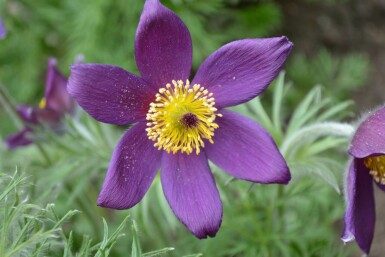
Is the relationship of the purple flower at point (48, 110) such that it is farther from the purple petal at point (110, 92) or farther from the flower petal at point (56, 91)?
the purple petal at point (110, 92)

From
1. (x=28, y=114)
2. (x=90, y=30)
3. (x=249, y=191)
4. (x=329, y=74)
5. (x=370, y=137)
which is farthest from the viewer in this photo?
(x=329, y=74)

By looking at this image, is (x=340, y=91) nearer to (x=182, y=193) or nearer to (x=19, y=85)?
(x=19, y=85)

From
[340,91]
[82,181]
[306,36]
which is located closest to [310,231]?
[82,181]

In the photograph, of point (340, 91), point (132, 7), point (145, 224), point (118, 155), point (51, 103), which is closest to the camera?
point (118, 155)

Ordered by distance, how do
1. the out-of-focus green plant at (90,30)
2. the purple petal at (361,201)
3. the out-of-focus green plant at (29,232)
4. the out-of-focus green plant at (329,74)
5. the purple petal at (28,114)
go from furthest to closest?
the out-of-focus green plant at (329,74) → the out-of-focus green plant at (90,30) → the purple petal at (28,114) → the purple petal at (361,201) → the out-of-focus green plant at (29,232)

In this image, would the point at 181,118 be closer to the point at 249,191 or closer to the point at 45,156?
the point at 249,191

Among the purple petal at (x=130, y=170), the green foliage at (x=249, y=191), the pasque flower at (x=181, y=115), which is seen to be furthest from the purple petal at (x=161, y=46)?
the green foliage at (x=249, y=191)

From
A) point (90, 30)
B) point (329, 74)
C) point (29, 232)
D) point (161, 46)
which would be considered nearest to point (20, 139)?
point (29, 232)
